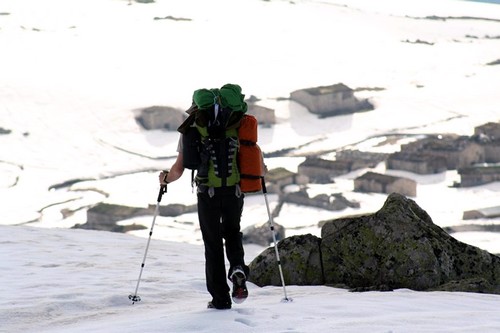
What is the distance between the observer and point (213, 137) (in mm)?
9281

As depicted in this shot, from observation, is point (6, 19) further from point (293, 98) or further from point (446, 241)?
point (446, 241)

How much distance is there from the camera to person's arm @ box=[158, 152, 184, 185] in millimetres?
9375

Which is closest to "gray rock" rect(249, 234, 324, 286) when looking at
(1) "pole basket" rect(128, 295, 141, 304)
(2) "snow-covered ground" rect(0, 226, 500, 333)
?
(2) "snow-covered ground" rect(0, 226, 500, 333)

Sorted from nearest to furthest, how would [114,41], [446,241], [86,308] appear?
1. [86,308]
2. [446,241]
3. [114,41]

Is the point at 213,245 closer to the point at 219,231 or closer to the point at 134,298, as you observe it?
the point at 219,231

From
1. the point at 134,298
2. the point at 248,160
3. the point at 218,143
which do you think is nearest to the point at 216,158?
the point at 218,143

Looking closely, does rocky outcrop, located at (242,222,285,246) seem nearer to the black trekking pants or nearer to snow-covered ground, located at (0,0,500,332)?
snow-covered ground, located at (0,0,500,332)

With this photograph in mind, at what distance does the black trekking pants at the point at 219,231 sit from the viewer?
9.34 metres

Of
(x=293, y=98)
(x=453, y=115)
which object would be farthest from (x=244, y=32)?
(x=453, y=115)

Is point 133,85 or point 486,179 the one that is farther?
point 133,85

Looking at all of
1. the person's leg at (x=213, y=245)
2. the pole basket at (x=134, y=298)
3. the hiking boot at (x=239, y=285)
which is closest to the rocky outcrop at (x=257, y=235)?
the pole basket at (x=134, y=298)

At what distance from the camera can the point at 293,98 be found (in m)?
138

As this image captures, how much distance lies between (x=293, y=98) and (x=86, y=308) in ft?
419

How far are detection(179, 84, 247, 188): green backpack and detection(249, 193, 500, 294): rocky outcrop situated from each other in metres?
3.19
